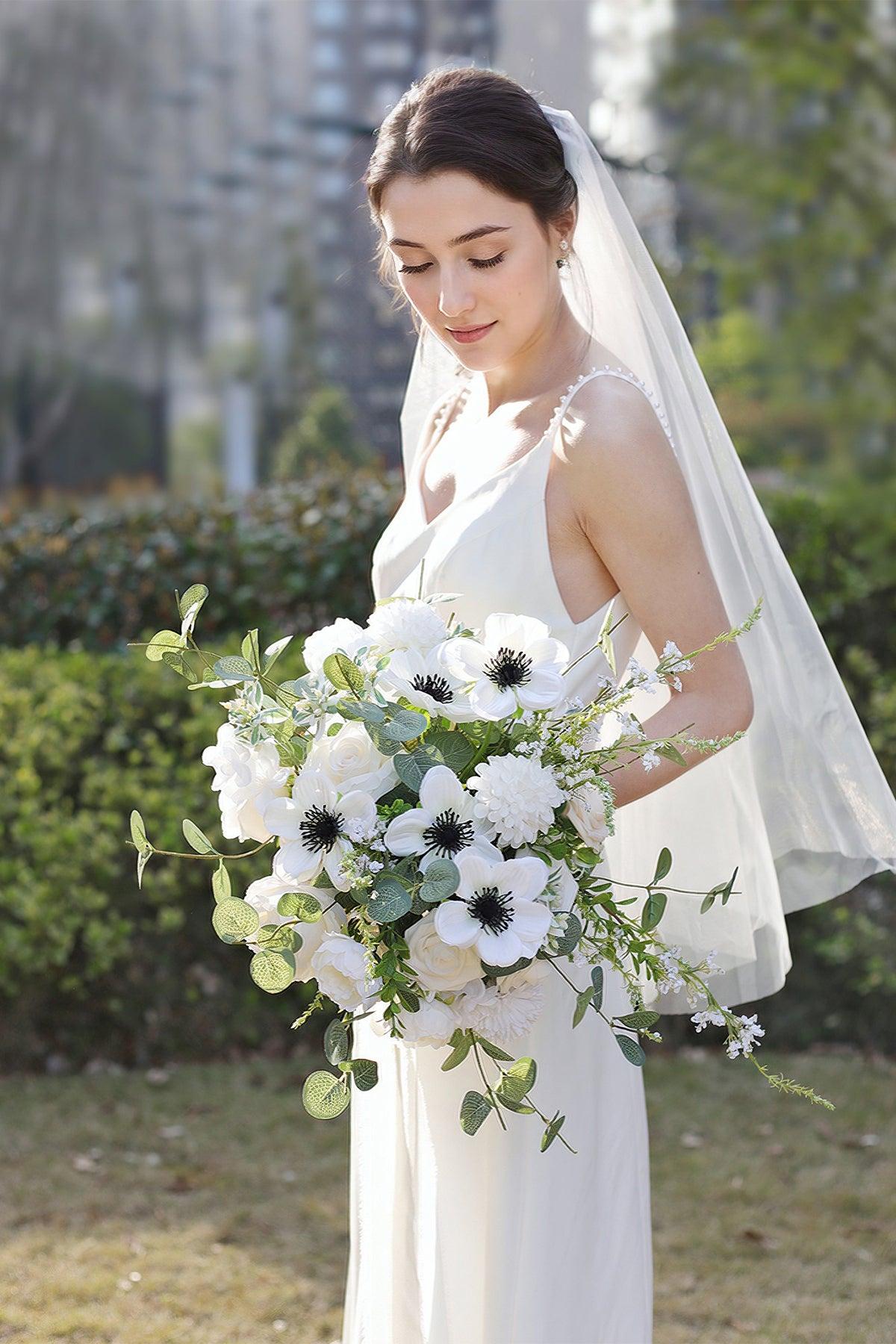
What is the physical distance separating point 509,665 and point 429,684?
0.09 m

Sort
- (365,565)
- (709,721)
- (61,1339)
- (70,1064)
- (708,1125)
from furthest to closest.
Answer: (365,565) < (70,1064) < (708,1125) < (61,1339) < (709,721)

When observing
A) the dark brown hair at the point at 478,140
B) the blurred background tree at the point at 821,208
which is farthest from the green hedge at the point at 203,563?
the dark brown hair at the point at 478,140

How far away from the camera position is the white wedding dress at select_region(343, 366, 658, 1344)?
75.8 inches

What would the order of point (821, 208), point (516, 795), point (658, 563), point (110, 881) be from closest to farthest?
1. point (516, 795)
2. point (658, 563)
3. point (110, 881)
4. point (821, 208)

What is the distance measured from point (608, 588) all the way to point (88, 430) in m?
10.6

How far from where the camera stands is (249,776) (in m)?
1.64

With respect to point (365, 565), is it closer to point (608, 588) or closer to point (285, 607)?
point (285, 607)

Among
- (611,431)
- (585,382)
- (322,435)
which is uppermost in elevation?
(322,435)

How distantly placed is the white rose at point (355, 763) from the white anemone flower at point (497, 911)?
0.14m

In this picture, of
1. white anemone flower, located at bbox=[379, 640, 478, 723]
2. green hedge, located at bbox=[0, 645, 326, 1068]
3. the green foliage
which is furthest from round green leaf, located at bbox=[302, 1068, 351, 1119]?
the green foliage

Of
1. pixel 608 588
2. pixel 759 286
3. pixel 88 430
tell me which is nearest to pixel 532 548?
pixel 608 588

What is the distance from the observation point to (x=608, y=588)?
1968 millimetres

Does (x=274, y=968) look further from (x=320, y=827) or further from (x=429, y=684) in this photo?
(x=429, y=684)

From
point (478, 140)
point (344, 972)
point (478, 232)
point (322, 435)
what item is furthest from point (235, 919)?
point (322, 435)
